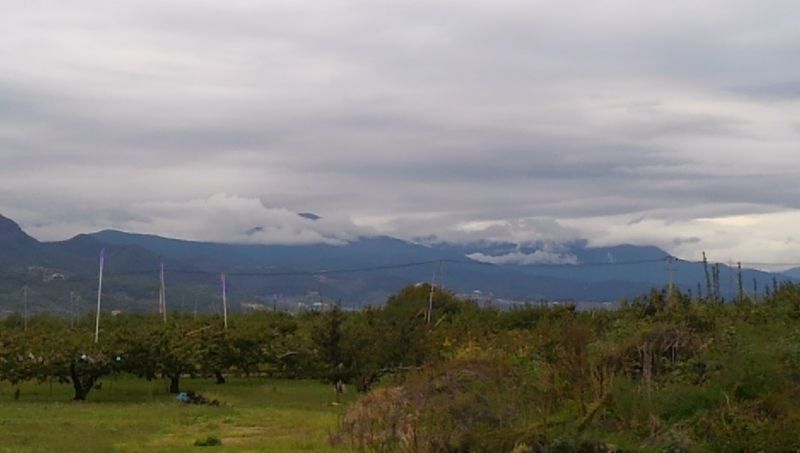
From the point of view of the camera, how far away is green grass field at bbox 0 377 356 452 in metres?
23.8

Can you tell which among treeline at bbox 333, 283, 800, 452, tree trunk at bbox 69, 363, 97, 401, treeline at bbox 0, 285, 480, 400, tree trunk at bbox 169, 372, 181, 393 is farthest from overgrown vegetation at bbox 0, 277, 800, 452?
tree trunk at bbox 169, 372, 181, 393

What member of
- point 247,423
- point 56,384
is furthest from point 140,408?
point 56,384

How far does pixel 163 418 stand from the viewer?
30.5 m

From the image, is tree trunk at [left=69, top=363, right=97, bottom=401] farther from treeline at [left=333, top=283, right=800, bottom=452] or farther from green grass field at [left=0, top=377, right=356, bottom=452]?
treeline at [left=333, top=283, right=800, bottom=452]

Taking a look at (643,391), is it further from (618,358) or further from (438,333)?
(438,333)

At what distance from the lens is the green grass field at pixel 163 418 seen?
23.8 meters

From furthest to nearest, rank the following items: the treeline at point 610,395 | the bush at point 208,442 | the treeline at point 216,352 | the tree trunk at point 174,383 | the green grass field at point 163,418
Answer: the tree trunk at point 174,383 → the treeline at point 216,352 → the green grass field at point 163,418 → the bush at point 208,442 → the treeline at point 610,395

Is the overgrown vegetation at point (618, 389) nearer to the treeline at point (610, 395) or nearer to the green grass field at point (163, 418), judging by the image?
the treeline at point (610, 395)

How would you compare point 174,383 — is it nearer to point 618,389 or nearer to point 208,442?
point 208,442

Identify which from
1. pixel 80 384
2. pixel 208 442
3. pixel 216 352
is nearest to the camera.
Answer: pixel 208 442

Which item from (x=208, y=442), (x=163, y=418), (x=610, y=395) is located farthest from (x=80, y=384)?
(x=610, y=395)

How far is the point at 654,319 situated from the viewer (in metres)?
21.7

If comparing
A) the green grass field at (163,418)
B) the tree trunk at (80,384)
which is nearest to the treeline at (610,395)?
the green grass field at (163,418)

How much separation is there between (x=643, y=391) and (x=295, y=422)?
14273 millimetres
